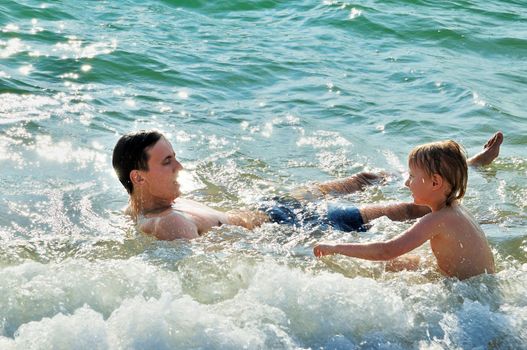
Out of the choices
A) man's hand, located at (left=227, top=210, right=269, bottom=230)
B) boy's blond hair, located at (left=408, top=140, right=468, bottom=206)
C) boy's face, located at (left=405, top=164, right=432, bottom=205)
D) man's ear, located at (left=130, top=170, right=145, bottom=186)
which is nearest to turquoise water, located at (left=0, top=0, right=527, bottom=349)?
man's hand, located at (left=227, top=210, right=269, bottom=230)

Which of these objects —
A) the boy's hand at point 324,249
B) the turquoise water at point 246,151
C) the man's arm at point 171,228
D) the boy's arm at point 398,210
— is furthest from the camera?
the boy's arm at point 398,210

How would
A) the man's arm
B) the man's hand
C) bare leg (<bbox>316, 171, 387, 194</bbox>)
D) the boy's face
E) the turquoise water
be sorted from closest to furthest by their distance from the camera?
the turquoise water
the boy's face
the man's arm
the man's hand
bare leg (<bbox>316, 171, 387, 194</bbox>)

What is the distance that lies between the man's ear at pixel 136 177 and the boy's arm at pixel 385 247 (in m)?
1.51

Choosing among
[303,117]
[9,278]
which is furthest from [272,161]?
[9,278]

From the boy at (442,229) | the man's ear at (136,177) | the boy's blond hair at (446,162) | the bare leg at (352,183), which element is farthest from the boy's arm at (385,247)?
the bare leg at (352,183)

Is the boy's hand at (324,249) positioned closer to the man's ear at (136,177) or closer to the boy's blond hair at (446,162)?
the boy's blond hair at (446,162)

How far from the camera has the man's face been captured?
610 centimetres

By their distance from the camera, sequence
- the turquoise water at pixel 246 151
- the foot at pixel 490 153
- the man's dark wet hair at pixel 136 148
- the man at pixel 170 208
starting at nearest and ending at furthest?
1. the turquoise water at pixel 246 151
2. the man at pixel 170 208
3. the man's dark wet hair at pixel 136 148
4. the foot at pixel 490 153

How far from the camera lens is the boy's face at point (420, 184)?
537 cm

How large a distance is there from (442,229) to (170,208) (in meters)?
1.94

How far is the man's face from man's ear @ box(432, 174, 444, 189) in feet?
6.03

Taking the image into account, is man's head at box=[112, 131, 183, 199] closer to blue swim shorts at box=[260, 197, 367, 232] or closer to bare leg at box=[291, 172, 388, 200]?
blue swim shorts at box=[260, 197, 367, 232]

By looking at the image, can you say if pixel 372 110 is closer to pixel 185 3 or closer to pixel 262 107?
pixel 262 107

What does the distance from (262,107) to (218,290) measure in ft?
16.2
